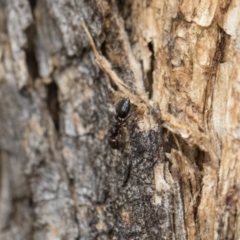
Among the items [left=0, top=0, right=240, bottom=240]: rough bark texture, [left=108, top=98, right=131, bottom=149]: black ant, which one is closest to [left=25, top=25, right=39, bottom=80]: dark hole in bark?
[left=0, top=0, right=240, bottom=240]: rough bark texture

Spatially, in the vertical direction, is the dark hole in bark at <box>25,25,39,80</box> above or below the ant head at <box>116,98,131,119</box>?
above

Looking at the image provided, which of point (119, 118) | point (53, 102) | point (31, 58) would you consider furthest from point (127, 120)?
point (31, 58)

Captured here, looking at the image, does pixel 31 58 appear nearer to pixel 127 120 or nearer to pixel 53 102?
pixel 53 102

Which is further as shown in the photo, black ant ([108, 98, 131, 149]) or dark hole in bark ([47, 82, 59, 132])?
dark hole in bark ([47, 82, 59, 132])

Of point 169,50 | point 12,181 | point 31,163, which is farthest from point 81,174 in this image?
point 169,50

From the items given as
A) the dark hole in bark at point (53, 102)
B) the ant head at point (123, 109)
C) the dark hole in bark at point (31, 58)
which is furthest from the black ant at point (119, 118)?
the dark hole in bark at point (31, 58)

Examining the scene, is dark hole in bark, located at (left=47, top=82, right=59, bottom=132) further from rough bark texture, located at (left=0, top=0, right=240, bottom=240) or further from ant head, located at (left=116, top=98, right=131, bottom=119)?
ant head, located at (left=116, top=98, right=131, bottom=119)
